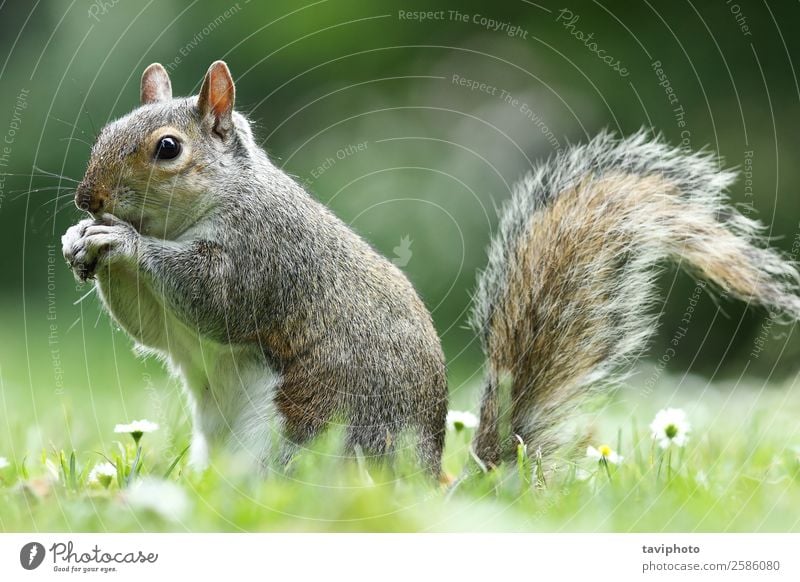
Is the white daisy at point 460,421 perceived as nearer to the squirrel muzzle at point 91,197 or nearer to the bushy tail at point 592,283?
the bushy tail at point 592,283

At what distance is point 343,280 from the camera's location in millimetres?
1743

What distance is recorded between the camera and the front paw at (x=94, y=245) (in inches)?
62.0

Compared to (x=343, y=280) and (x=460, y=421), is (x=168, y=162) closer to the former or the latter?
(x=343, y=280)

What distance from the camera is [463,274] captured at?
3.36 metres

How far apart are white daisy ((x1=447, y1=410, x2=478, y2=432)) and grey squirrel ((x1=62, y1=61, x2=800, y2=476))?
5.9 inches

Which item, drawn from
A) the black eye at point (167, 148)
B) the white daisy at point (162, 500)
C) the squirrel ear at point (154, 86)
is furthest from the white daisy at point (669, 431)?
the squirrel ear at point (154, 86)

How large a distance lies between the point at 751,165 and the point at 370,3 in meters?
1.33

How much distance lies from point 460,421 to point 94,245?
2.68ft

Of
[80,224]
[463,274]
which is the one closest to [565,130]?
[463,274]

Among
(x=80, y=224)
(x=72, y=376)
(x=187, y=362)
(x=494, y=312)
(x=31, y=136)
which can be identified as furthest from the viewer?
(x=31, y=136)

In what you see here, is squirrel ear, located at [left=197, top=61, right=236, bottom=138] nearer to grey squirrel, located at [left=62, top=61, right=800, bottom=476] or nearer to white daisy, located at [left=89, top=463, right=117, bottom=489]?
grey squirrel, located at [left=62, top=61, right=800, bottom=476]

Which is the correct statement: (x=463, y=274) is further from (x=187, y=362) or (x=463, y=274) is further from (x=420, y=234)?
(x=187, y=362)

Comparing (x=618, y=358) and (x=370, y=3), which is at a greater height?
(x=370, y=3)

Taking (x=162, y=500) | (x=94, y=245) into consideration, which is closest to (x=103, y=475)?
(x=162, y=500)
